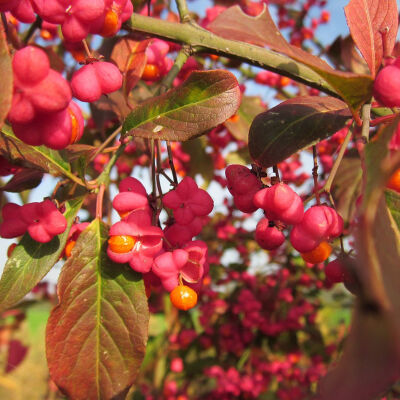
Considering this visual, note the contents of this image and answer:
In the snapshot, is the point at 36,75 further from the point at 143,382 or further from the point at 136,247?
the point at 143,382

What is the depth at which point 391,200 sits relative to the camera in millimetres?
771

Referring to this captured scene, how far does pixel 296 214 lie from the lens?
74 centimetres

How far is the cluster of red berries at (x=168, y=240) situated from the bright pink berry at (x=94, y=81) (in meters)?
0.20

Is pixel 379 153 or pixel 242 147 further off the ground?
pixel 242 147

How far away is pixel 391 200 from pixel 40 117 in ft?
2.09

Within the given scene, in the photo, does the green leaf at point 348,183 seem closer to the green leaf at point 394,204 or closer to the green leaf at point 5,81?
the green leaf at point 394,204

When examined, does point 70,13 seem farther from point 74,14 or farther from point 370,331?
point 370,331

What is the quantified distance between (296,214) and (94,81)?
44cm

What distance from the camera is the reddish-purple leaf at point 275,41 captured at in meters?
0.63

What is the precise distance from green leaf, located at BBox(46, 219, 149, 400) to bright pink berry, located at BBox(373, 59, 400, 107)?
1.86ft

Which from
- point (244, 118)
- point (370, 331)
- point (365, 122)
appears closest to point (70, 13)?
point (365, 122)

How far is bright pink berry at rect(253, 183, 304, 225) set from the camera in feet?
2.37

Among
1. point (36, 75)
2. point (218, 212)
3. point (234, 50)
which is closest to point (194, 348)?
point (218, 212)

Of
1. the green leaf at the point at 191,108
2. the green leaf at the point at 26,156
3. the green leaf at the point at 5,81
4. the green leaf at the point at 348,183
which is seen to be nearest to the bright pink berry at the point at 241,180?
the green leaf at the point at 191,108
